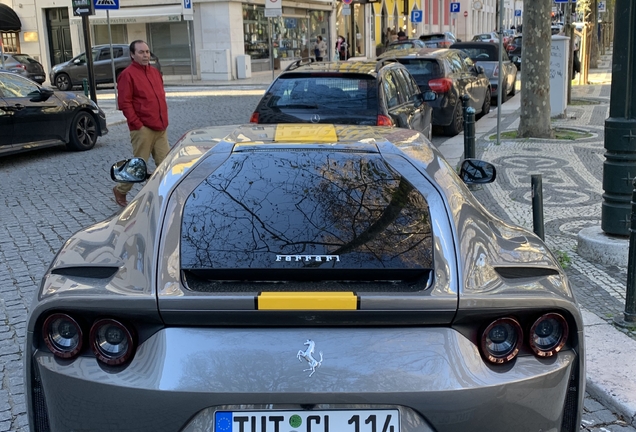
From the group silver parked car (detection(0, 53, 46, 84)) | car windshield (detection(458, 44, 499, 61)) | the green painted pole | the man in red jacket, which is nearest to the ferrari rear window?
the green painted pole

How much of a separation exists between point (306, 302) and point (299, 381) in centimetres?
25

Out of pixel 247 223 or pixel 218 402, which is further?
pixel 247 223

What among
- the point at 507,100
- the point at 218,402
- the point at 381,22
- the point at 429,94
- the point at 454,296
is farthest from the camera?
the point at 381,22

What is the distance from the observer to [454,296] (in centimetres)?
235

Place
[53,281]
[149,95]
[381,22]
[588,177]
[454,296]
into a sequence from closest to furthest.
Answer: [454,296], [53,281], [149,95], [588,177], [381,22]

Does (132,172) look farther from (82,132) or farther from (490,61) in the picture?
(490,61)

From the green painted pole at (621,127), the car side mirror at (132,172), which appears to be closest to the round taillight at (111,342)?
the car side mirror at (132,172)

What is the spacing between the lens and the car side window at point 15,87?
38.4 feet

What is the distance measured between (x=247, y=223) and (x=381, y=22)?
51.9 meters

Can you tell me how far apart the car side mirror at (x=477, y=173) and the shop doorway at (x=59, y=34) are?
1441 inches

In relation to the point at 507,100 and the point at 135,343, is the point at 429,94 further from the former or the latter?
the point at 507,100

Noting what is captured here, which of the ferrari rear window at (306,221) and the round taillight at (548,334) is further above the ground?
the ferrari rear window at (306,221)

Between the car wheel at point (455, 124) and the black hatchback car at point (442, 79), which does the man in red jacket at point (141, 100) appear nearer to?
the black hatchback car at point (442, 79)

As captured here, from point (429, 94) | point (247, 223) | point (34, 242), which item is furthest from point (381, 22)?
point (247, 223)
